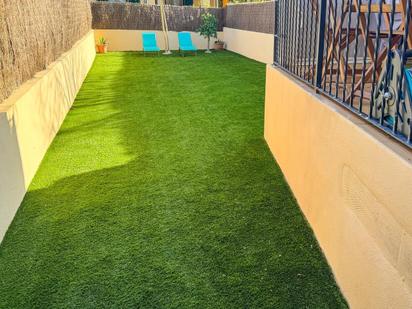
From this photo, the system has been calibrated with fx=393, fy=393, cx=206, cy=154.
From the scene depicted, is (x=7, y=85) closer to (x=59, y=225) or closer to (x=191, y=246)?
(x=59, y=225)

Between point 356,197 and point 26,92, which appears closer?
point 356,197

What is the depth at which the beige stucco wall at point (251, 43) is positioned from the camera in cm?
1098

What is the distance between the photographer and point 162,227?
2680 millimetres

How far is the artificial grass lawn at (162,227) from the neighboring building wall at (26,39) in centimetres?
88

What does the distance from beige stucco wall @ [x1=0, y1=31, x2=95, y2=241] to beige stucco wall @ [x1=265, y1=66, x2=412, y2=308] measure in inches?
80.4

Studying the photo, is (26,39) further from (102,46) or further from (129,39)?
(129,39)

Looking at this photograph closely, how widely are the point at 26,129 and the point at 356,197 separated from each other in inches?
111

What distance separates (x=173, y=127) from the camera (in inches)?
199

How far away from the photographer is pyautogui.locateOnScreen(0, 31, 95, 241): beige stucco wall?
2.72 meters

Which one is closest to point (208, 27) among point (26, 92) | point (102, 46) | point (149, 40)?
point (149, 40)

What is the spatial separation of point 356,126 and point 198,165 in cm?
207

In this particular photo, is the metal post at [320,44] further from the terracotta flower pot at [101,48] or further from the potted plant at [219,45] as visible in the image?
the potted plant at [219,45]

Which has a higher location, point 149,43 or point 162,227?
point 149,43

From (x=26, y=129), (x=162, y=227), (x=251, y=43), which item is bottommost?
(x=162, y=227)
